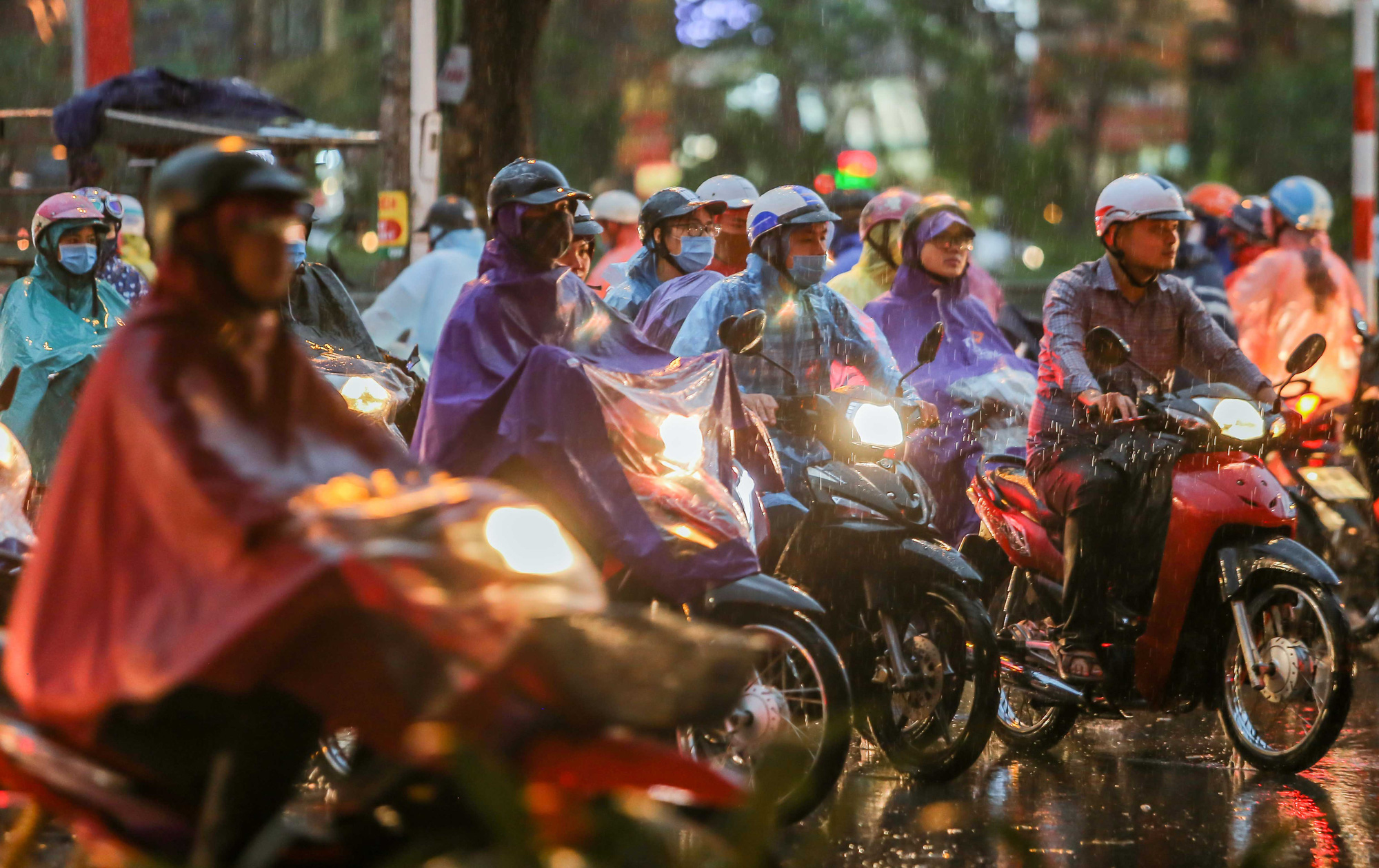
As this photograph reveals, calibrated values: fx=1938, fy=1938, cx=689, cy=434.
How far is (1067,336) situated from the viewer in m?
7.20

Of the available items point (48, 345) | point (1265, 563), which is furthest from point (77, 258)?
point (1265, 563)

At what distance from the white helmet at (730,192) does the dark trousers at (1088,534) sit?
2.99 meters

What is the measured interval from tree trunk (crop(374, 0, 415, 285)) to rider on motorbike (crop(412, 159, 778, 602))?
6837 millimetres

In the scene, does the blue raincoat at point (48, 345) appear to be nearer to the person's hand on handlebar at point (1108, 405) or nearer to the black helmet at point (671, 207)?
the black helmet at point (671, 207)

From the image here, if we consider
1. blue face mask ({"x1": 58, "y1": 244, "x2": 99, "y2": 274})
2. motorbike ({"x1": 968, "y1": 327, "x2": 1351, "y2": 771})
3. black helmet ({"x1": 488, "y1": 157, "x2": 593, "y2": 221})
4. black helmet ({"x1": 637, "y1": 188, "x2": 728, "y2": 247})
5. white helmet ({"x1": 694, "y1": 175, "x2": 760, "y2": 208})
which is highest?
black helmet ({"x1": 488, "y1": 157, "x2": 593, "y2": 221})

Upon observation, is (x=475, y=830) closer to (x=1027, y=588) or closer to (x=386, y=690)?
(x=386, y=690)

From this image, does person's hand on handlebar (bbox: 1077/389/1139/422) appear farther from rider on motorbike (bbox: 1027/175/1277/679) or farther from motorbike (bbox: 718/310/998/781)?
motorbike (bbox: 718/310/998/781)

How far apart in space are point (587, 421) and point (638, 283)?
4.37 m

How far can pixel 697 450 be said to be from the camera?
5.91 meters

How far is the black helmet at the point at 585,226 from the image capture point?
33.7 feet

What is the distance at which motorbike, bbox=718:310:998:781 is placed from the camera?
6617mm

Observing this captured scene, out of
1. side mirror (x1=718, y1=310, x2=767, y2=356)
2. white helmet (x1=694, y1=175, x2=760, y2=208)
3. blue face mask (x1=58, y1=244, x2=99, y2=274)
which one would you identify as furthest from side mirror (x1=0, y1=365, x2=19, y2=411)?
side mirror (x1=718, y1=310, x2=767, y2=356)

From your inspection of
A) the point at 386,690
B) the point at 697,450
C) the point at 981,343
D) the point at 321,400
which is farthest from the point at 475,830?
the point at 981,343

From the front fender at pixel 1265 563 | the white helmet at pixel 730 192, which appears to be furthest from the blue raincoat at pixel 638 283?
the front fender at pixel 1265 563
